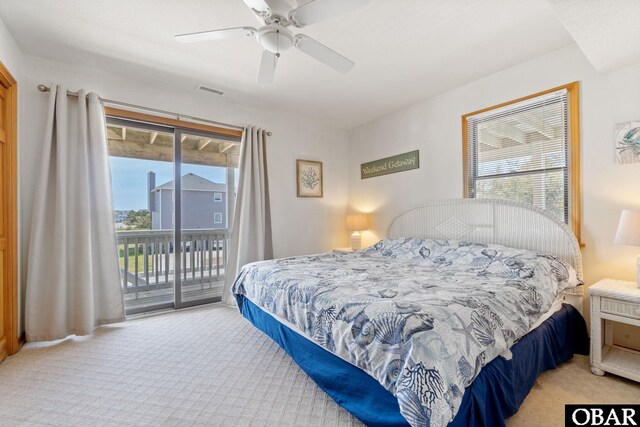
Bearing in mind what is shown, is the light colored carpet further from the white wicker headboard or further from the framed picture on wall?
the framed picture on wall

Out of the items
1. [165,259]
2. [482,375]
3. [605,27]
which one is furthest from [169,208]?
[605,27]

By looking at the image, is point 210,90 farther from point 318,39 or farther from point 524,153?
point 524,153

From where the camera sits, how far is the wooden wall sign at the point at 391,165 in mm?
3693

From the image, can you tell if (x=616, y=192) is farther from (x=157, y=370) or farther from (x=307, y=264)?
(x=157, y=370)

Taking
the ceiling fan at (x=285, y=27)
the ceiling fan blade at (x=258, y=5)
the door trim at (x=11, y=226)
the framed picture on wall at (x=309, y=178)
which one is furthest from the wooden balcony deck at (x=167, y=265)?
the ceiling fan blade at (x=258, y=5)

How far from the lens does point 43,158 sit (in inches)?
99.4

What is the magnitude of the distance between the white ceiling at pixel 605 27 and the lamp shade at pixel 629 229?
3.77ft

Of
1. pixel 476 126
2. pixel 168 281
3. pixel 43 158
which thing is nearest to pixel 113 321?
pixel 168 281

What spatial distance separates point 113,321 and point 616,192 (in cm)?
466

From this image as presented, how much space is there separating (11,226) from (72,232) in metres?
0.43

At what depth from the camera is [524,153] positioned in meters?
2.76

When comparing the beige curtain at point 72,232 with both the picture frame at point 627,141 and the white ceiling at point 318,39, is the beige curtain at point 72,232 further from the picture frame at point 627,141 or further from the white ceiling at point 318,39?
the picture frame at point 627,141

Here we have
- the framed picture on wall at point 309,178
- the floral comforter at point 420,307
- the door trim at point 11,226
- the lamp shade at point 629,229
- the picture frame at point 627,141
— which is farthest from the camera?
the framed picture on wall at point 309,178

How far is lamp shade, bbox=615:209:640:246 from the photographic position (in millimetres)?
1887
